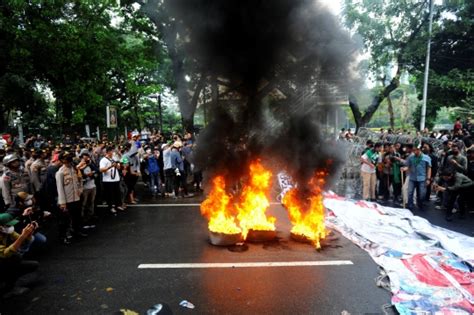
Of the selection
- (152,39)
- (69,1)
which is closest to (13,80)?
(69,1)

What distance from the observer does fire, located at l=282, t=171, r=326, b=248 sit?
651 cm

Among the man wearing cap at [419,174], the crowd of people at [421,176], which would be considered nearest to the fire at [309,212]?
the man wearing cap at [419,174]

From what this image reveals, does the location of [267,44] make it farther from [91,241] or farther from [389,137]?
[389,137]

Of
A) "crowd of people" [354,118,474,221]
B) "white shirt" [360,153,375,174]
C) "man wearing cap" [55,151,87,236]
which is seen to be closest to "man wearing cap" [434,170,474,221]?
"crowd of people" [354,118,474,221]

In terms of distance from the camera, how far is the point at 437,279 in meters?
4.68

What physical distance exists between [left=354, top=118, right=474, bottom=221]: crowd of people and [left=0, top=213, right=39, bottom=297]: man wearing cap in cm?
888

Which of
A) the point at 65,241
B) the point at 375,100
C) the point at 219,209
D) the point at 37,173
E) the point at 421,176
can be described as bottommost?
the point at 65,241

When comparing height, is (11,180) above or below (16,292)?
above

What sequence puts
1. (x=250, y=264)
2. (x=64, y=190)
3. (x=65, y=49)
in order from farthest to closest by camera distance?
(x=65, y=49) < (x=64, y=190) < (x=250, y=264)

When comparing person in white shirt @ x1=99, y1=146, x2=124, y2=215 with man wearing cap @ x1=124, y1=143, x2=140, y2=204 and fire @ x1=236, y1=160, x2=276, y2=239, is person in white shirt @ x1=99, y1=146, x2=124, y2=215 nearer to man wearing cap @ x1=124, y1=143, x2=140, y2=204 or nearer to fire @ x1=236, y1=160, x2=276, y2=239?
man wearing cap @ x1=124, y1=143, x2=140, y2=204

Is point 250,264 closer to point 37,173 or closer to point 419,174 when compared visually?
point 419,174

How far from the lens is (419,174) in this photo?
28.2 ft

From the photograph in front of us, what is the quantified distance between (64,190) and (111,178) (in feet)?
6.74

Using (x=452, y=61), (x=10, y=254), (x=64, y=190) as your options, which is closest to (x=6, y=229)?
(x=10, y=254)
